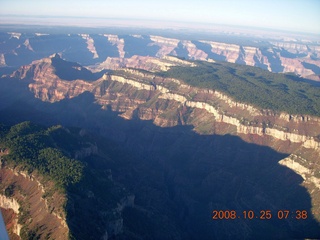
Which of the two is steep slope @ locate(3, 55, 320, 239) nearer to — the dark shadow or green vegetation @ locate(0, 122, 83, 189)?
the dark shadow

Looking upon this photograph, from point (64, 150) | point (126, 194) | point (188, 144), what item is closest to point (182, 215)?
point (126, 194)

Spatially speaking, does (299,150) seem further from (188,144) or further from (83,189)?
(83,189)

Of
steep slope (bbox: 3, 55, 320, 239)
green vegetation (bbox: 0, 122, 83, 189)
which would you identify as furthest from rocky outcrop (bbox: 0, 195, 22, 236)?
steep slope (bbox: 3, 55, 320, 239)

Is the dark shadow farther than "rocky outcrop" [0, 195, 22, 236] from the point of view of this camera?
Yes
